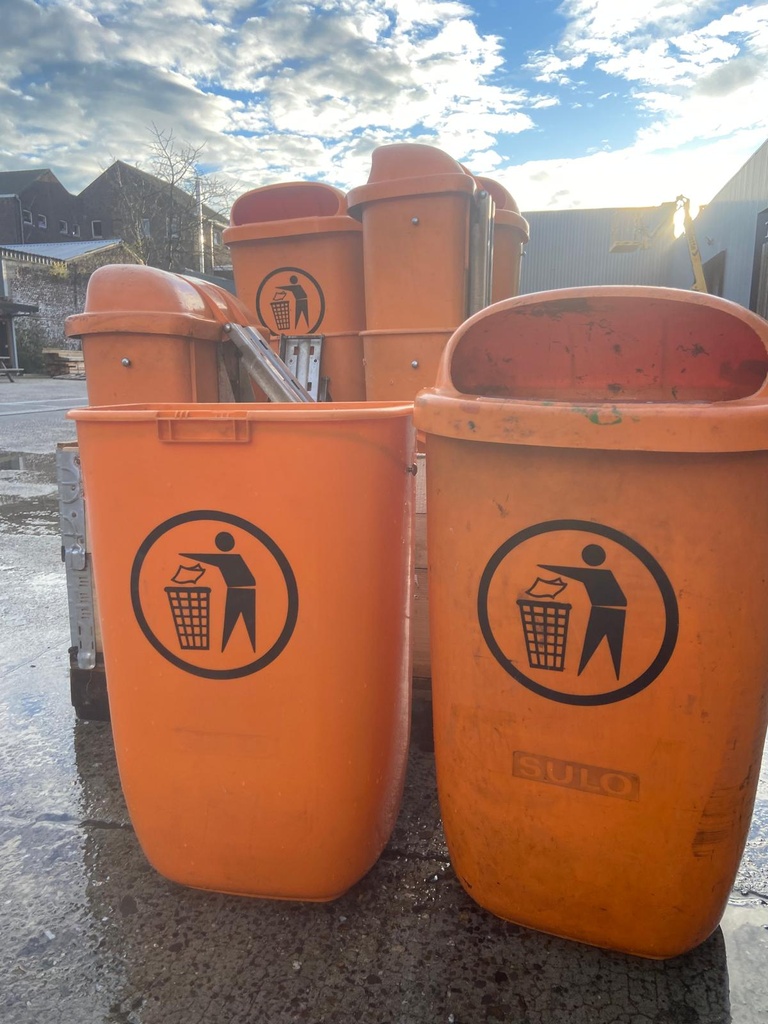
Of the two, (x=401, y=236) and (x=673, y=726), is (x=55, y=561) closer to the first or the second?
(x=401, y=236)

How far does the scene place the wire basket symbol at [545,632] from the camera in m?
1.25

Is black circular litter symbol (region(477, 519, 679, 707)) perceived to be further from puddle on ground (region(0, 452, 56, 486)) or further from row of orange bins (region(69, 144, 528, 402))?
puddle on ground (region(0, 452, 56, 486))

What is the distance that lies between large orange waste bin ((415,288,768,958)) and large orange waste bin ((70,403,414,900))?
6.1 inches

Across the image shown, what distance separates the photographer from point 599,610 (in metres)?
1.22

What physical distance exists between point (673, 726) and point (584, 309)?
Answer: 0.84 metres

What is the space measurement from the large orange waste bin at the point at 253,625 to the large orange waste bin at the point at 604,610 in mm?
154

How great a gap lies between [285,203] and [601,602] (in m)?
3.39

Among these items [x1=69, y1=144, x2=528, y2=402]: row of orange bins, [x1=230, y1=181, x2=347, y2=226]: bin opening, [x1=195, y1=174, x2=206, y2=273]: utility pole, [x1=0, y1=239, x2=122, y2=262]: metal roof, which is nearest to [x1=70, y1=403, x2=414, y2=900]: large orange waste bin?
[x1=69, y1=144, x2=528, y2=402]: row of orange bins

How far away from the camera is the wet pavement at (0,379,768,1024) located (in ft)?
4.20

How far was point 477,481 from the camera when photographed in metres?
1.30

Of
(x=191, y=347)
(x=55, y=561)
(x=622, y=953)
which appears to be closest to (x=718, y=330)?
Result: (x=622, y=953)

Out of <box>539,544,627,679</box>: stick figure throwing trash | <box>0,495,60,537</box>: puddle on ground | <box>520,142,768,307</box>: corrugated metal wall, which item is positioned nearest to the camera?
<box>539,544,627,679</box>: stick figure throwing trash

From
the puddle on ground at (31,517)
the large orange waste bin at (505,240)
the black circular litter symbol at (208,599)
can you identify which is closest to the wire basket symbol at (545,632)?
the black circular litter symbol at (208,599)

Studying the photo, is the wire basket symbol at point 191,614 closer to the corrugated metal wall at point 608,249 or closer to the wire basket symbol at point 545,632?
the wire basket symbol at point 545,632
